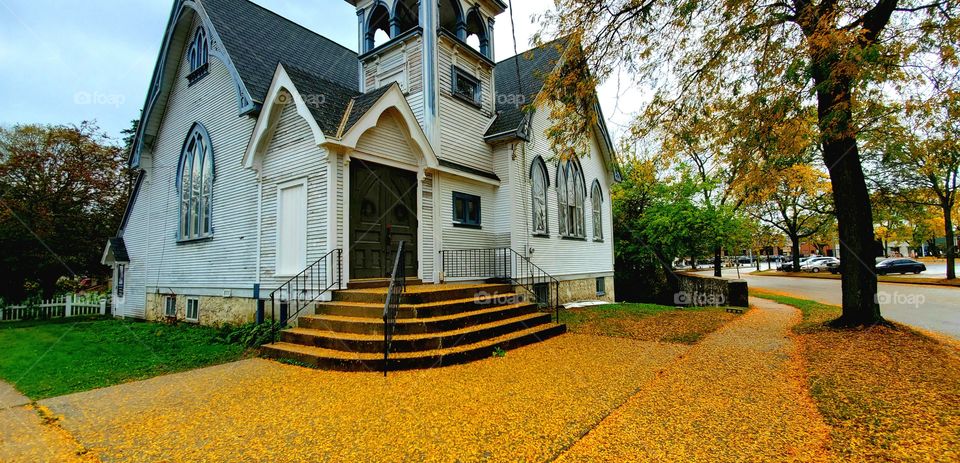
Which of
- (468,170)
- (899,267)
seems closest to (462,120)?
(468,170)

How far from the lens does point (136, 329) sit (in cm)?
1049

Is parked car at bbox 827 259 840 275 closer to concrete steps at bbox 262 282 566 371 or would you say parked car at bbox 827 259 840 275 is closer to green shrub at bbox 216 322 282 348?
concrete steps at bbox 262 282 566 371

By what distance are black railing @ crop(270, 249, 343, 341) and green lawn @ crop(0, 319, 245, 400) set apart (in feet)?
3.39

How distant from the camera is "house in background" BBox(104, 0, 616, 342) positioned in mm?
8297

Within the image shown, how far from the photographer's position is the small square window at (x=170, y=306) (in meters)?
11.8

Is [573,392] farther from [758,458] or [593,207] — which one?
[593,207]

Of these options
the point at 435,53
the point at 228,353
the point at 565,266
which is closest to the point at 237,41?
the point at 435,53

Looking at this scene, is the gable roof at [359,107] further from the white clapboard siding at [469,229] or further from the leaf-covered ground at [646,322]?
the leaf-covered ground at [646,322]

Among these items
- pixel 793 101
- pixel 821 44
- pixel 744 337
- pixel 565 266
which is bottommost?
pixel 744 337

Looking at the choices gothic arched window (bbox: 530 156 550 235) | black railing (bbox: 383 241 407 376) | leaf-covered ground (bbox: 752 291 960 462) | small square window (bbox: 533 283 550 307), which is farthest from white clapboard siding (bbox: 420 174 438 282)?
leaf-covered ground (bbox: 752 291 960 462)

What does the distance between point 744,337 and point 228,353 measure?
9.28 metres

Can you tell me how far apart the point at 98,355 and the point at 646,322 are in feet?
35.2

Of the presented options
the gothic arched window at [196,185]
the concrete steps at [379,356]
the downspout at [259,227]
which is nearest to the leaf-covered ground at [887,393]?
the concrete steps at [379,356]

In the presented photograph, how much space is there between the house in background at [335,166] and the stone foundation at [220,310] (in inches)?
2.2
